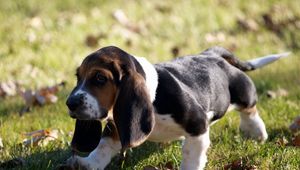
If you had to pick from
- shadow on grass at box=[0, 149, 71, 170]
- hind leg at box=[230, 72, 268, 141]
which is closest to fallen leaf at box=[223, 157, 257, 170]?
hind leg at box=[230, 72, 268, 141]

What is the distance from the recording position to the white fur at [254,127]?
5.28m

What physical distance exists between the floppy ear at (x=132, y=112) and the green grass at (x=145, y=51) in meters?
0.69

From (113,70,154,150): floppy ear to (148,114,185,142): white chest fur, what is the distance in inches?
13.5

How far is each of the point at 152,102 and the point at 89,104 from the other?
21.4 inches

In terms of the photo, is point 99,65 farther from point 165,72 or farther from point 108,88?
point 165,72

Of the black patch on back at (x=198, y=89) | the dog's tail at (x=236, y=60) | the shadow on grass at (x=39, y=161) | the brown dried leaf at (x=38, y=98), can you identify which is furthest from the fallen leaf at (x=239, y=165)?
the brown dried leaf at (x=38, y=98)

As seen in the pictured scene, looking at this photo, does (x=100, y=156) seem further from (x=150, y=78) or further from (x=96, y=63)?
(x=96, y=63)

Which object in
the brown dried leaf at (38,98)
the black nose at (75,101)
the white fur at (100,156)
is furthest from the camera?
the brown dried leaf at (38,98)

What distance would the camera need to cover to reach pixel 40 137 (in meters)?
5.05

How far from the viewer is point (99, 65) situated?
12.8 ft

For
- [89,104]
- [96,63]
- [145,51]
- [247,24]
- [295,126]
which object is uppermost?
[96,63]

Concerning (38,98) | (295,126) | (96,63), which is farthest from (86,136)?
(38,98)

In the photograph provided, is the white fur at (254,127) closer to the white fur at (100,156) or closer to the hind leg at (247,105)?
the hind leg at (247,105)

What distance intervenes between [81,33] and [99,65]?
5248mm
